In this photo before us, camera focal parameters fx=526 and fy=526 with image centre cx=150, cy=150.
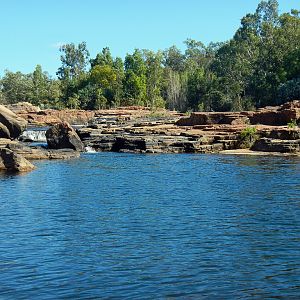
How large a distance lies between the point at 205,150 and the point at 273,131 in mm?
7945

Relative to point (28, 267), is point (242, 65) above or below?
above

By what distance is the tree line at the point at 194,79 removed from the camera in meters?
108

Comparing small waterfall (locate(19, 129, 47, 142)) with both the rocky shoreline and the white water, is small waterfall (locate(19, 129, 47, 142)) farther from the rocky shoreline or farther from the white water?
the rocky shoreline

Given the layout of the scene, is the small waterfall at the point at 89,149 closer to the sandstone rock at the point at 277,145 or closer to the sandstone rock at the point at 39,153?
the sandstone rock at the point at 39,153

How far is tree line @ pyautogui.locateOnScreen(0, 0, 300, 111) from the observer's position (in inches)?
4242

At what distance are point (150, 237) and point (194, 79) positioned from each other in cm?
10852

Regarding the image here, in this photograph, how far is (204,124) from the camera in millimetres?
74125

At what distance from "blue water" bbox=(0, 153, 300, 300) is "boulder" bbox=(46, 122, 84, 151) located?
19.8 m

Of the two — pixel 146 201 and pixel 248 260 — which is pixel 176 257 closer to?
pixel 248 260

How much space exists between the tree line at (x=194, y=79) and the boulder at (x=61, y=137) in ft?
162

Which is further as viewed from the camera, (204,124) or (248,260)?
(204,124)

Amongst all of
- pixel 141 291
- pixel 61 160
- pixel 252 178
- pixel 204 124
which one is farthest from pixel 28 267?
pixel 204 124

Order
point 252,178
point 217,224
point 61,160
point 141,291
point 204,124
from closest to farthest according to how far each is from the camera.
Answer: point 141,291 → point 217,224 → point 252,178 → point 61,160 → point 204,124

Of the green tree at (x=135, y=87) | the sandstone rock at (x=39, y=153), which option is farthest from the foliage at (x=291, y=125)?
the green tree at (x=135, y=87)
